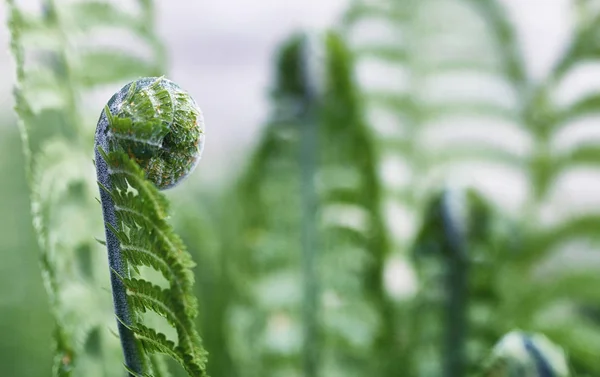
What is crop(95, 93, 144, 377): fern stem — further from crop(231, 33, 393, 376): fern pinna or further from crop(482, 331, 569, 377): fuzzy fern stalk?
crop(231, 33, 393, 376): fern pinna

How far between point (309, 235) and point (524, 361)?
403 millimetres

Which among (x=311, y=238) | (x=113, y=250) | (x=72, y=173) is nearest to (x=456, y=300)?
(x=311, y=238)

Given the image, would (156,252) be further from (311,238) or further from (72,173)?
(311,238)

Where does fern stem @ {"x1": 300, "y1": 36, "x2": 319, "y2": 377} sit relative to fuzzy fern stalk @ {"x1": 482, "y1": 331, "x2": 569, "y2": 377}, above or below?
above

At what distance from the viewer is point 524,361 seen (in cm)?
31

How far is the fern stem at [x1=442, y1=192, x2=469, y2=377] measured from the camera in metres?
0.56

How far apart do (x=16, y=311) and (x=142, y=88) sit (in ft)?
3.18

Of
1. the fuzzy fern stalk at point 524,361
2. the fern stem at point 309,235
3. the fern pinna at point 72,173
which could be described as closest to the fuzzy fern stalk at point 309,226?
the fern stem at point 309,235

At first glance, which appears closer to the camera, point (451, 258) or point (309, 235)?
point (451, 258)

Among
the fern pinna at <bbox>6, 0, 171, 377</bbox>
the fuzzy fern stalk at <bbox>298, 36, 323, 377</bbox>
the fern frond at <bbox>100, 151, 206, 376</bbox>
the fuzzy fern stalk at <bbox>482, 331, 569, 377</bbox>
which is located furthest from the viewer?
Answer: the fuzzy fern stalk at <bbox>298, 36, 323, 377</bbox>

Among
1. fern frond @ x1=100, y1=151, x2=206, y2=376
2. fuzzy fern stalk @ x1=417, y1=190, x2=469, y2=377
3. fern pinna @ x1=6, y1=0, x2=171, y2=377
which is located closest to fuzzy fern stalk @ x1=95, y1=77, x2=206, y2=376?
fern frond @ x1=100, y1=151, x2=206, y2=376

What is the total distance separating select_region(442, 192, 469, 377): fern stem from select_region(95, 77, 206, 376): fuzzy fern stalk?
35 cm

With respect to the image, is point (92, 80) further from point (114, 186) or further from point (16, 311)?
point (16, 311)

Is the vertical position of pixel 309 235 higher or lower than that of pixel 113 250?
higher
